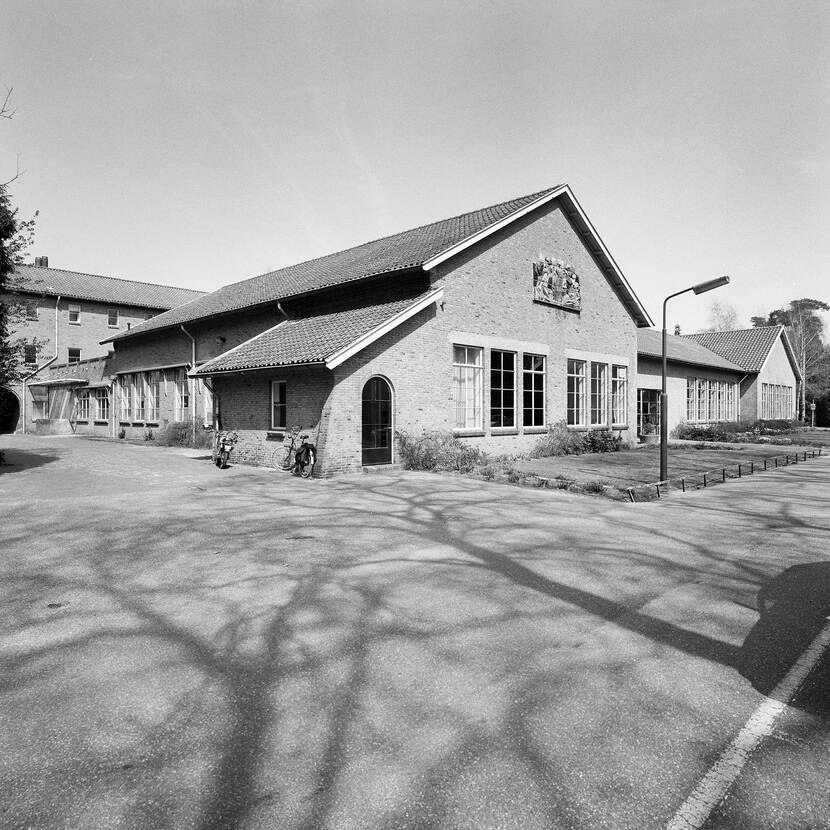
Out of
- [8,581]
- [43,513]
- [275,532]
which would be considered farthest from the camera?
[43,513]

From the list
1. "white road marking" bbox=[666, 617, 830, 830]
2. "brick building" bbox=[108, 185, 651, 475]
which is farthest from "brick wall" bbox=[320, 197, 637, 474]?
"white road marking" bbox=[666, 617, 830, 830]

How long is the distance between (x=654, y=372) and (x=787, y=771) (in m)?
28.2

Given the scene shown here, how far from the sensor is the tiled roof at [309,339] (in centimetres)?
1396

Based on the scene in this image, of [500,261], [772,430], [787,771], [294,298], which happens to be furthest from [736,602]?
[772,430]

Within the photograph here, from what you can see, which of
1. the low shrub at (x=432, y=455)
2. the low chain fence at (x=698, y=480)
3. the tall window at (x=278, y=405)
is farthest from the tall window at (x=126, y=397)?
the low chain fence at (x=698, y=480)

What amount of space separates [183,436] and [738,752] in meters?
23.9

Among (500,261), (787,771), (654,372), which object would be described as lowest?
(787,771)

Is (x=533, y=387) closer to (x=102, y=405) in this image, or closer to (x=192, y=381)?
(x=192, y=381)

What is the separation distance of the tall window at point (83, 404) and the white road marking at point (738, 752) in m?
37.2

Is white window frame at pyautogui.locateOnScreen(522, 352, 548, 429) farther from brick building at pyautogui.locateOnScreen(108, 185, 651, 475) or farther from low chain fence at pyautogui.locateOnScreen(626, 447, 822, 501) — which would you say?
low chain fence at pyautogui.locateOnScreen(626, 447, 822, 501)

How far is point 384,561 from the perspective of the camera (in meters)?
6.25

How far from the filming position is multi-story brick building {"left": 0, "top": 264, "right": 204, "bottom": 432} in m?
36.4

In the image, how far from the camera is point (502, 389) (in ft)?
59.5

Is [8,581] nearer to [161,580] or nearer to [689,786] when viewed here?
[161,580]
